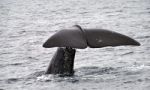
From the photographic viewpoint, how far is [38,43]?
1825 cm

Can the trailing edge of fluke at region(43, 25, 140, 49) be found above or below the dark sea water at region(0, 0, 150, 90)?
above

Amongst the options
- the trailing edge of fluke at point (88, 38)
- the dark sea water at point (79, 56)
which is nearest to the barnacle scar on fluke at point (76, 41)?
the trailing edge of fluke at point (88, 38)

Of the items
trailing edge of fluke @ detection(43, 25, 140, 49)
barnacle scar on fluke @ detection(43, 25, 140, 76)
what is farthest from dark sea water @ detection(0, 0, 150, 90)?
trailing edge of fluke @ detection(43, 25, 140, 49)

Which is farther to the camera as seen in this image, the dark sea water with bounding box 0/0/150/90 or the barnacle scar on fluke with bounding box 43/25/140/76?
the dark sea water with bounding box 0/0/150/90

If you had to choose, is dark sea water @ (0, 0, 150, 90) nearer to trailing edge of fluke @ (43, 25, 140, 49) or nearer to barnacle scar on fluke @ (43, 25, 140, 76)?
barnacle scar on fluke @ (43, 25, 140, 76)

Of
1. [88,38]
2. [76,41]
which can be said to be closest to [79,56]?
[88,38]

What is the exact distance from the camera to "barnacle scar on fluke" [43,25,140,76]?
9117 mm

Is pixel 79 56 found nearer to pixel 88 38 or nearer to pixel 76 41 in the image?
pixel 88 38

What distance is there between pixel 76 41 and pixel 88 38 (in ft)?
1.41

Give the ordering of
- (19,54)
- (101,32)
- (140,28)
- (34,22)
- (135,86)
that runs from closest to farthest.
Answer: (101,32) < (135,86) < (19,54) < (140,28) < (34,22)

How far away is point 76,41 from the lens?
9.23 meters

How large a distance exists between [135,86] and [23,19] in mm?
17475

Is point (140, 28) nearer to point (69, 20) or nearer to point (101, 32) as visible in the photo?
point (69, 20)

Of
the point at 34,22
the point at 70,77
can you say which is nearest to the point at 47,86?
the point at 70,77
